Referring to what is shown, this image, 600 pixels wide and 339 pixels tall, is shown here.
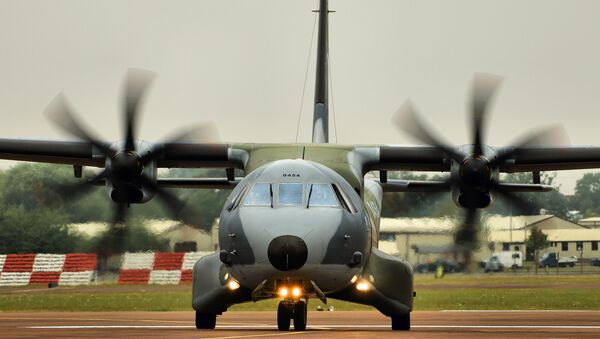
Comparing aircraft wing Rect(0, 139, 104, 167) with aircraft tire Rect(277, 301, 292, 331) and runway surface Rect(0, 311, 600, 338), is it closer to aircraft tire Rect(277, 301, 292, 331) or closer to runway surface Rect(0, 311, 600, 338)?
runway surface Rect(0, 311, 600, 338)

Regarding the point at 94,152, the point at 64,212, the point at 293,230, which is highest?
the point at 94,152

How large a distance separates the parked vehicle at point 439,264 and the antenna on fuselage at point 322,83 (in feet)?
75.1

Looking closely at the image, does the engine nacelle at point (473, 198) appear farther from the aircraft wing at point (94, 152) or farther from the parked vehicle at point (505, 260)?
the parked vehicle at point (505, 260)

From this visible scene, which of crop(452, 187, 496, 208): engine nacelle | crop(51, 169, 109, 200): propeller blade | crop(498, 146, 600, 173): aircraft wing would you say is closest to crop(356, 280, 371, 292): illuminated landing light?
crop(452, 187, 496, 208): engine nacelle

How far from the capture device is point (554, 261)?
67.6 meters

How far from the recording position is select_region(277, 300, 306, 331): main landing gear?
23.5 metres

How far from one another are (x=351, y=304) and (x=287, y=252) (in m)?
27.0

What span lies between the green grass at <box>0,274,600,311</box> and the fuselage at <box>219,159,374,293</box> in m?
17.0

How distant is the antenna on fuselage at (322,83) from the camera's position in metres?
31.4

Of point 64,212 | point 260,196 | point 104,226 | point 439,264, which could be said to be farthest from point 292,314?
point 439,264

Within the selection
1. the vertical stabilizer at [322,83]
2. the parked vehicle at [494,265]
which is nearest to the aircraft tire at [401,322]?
the vertical stabilizer at [322,83]

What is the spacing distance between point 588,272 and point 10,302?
114ft

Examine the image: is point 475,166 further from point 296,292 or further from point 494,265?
point 494,265

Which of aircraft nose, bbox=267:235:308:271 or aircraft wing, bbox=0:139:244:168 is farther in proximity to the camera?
aircraft wing, bbox=0:139:244:168
